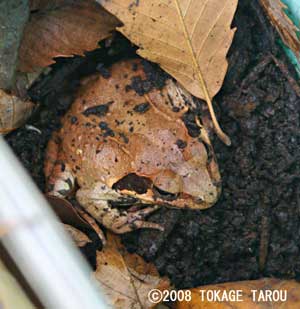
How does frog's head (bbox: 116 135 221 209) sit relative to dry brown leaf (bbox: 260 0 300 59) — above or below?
below

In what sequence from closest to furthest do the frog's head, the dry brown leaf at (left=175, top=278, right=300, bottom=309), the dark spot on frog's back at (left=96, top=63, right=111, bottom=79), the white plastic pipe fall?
the white plastic pipe, the dry brown leaf at (left=175, top=278, right=300, bottom=309), the frog's head, the dark spot on frog's back at (left=96, top=63, right=111, bottom=79)

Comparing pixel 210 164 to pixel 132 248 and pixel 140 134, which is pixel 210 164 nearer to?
pixel 140 134

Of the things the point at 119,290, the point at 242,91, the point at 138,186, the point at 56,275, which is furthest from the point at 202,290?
the point at 56,275

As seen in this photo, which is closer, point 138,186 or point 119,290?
point 119,290

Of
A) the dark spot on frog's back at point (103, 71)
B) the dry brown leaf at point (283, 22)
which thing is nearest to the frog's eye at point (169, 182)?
the dark spot on frog's back at point (103, 71)

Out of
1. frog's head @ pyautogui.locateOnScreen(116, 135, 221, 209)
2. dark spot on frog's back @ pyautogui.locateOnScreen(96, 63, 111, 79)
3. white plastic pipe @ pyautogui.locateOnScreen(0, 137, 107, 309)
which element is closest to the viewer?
white plastic pipe @ pyautogui.locateOnScreen(0, 137, 107, 309)

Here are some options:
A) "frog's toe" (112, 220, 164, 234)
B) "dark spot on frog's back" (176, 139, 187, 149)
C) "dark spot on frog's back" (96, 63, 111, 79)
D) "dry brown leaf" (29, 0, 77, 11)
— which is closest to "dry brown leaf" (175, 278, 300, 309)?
"frog's toe" (112, 220, 164, 234)

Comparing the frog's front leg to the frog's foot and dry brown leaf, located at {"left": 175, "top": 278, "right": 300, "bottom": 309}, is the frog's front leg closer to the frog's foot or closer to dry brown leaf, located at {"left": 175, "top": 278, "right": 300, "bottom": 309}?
the frog's foot

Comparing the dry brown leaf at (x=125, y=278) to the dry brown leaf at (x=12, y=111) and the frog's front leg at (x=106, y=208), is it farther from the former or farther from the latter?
the dry brown leaf at (x=12, y=111)
